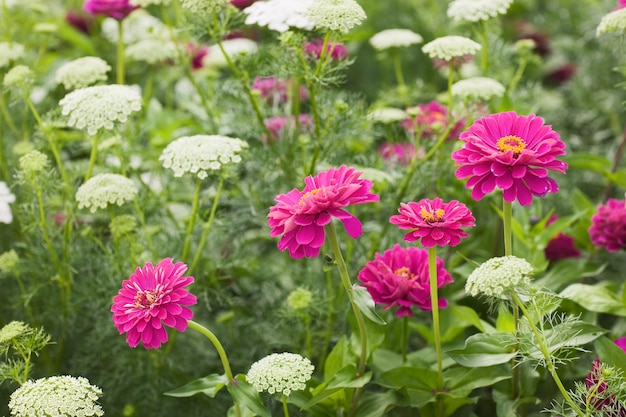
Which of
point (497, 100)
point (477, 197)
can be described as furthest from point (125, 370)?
point (497, 100)

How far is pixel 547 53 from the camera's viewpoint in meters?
2.25

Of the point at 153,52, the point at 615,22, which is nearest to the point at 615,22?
the point at 615,22

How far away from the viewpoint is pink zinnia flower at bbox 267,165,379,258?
0.81 metres

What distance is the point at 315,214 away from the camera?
828 millimetres

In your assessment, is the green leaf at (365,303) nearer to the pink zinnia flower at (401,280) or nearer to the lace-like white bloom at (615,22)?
the pink zinnia flower at (401,280)

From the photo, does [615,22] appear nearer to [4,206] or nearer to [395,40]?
[395,40]

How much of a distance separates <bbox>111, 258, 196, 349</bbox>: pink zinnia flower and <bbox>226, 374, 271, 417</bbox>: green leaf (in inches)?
4.3

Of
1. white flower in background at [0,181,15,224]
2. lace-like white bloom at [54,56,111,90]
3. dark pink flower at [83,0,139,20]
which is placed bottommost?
white flower in background at [0,181,15,224]

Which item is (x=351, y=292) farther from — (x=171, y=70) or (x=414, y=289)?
(x=171, y=70)

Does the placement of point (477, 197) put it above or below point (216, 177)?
above

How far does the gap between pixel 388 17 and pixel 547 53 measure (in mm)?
477

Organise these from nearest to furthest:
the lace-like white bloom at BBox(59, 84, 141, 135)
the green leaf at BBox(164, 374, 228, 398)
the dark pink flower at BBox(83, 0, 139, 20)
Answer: the green leaf at BBox(164, 374, 228, 398)
the lace-like white bloom at BBox(59, 84, 141, 135)
the dark pink flower at BBox(83, 0, 139, 20)

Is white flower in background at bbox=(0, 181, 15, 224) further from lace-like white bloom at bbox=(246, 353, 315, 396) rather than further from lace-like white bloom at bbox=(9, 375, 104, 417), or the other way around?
lace-like white bloom at bbox=(246, 353, 315, 396)

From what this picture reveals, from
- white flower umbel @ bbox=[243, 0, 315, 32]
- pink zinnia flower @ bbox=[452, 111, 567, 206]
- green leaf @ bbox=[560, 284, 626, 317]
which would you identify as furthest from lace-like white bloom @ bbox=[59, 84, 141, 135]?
green leaf @ bbox=[560, 284, 626, 317]
